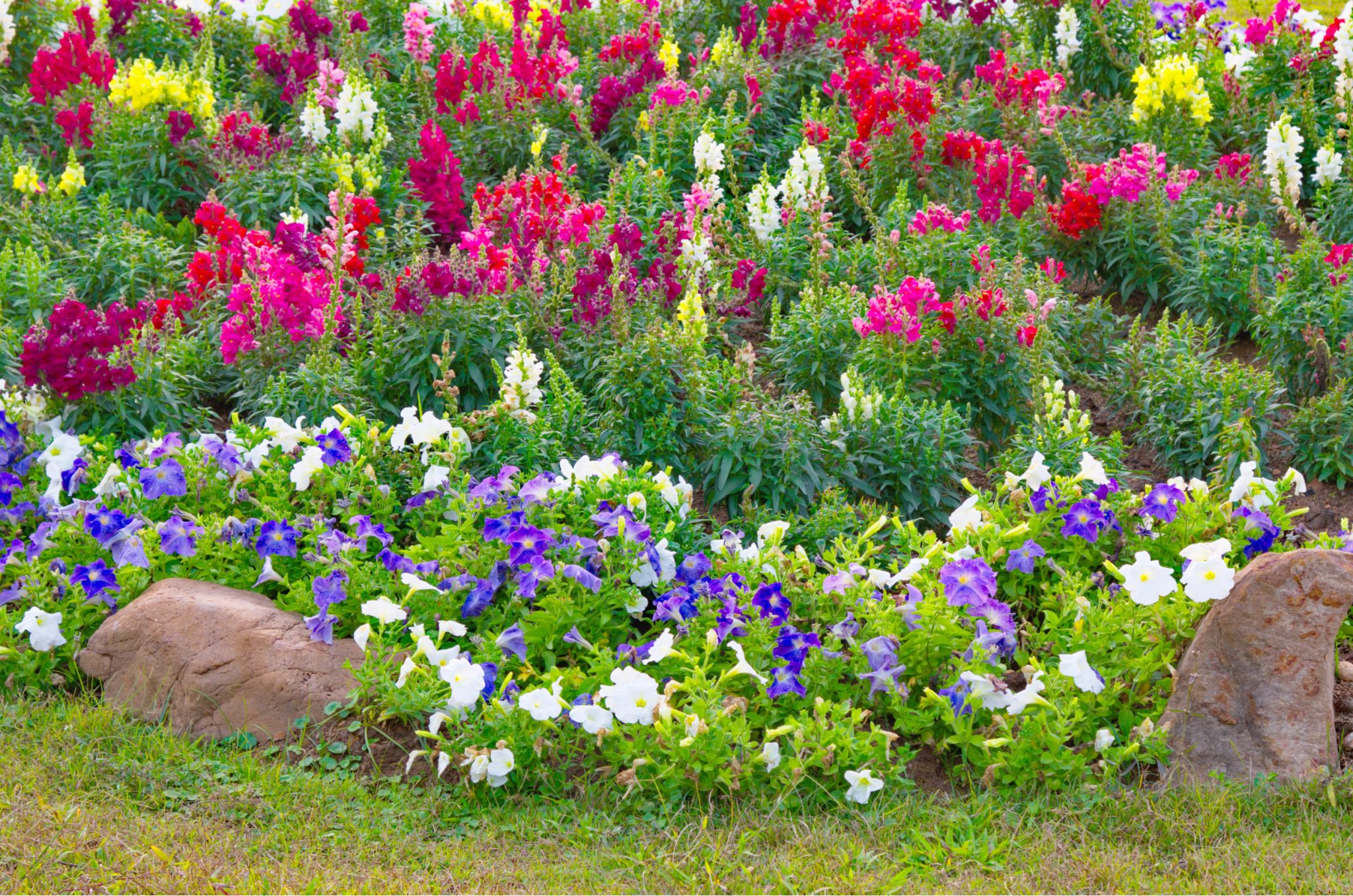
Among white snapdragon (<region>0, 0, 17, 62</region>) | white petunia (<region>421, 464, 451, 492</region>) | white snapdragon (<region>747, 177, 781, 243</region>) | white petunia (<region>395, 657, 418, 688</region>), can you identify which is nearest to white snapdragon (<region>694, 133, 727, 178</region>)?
white snapdragon (<region>747, 177, 781, 243</region>)

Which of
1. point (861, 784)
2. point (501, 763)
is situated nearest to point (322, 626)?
point (501, 763)

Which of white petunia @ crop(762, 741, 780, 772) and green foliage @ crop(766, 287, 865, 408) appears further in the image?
green foliage @ crop(766, 287, 865, 408)

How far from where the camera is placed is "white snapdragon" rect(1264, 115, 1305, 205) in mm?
6734

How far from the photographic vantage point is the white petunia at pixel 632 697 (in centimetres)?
382

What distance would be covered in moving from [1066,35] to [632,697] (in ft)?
19.6

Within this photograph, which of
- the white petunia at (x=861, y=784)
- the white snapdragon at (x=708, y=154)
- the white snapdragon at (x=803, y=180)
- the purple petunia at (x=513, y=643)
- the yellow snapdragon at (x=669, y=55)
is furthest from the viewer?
the yellow snapdragon at (x=669, y=55)

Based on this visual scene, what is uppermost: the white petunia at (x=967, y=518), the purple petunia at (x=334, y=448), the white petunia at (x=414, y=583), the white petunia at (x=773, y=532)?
the purple petunia at (x=334, y=448)

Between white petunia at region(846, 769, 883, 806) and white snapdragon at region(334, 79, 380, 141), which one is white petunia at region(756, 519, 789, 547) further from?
white snapdragon at region(334, 79, 380, 141)

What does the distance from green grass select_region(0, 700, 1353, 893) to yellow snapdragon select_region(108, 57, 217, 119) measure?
14.9 ft

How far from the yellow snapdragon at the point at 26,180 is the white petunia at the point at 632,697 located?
191 inches

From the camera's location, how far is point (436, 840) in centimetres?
373

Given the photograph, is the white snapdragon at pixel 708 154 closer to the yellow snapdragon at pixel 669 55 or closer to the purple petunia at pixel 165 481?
the yellow snapdragon at pixel 669 55

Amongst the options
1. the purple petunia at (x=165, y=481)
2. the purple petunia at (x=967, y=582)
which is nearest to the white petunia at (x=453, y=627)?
the purple petunia at (x=165, y=481)

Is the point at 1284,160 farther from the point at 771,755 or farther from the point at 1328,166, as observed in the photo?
the point at 771,755
